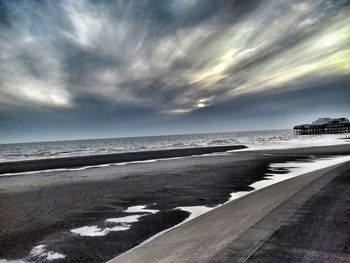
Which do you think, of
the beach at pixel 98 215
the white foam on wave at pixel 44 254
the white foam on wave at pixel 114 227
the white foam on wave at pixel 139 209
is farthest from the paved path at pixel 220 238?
the white foam on wave at pixel 139 209

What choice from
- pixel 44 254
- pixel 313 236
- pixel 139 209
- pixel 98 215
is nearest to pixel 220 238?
pixel 313 236

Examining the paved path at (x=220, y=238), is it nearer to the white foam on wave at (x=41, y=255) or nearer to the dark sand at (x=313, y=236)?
the dark sand at (x=313, y=236)

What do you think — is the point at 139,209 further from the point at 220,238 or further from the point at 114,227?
the point at 220,238

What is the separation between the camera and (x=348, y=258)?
4.09 m

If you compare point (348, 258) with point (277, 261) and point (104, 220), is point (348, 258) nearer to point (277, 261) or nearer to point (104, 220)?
point (277, 261)

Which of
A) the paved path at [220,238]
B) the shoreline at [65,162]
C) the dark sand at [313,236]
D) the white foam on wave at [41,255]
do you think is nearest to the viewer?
the dark sand at [313,236]

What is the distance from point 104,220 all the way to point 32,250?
2.65 meters

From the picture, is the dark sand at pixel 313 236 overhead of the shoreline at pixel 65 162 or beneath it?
overhead

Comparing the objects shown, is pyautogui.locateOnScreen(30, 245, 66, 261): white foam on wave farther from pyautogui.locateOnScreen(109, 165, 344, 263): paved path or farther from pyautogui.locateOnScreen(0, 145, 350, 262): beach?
pyautogui.locateOnScreen(109, 165, 344, 263): paved path

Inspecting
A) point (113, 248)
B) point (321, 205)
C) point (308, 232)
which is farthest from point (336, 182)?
point (113, 248)

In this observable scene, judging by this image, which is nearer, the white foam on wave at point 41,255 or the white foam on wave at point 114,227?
the white foam on wave at point 41,255

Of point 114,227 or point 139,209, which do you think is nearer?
point 114,227

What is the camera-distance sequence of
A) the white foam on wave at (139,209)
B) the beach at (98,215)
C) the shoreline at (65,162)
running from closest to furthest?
the beach at (98,215) < the white foam on wave at (139,209) < the shoreline at (65,162)

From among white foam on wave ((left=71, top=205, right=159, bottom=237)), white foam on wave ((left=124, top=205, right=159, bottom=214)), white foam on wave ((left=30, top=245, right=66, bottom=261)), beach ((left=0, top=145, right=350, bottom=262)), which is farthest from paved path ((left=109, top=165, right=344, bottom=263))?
white foam on wave ((left=124, top=205, right=159, bottom=214))
